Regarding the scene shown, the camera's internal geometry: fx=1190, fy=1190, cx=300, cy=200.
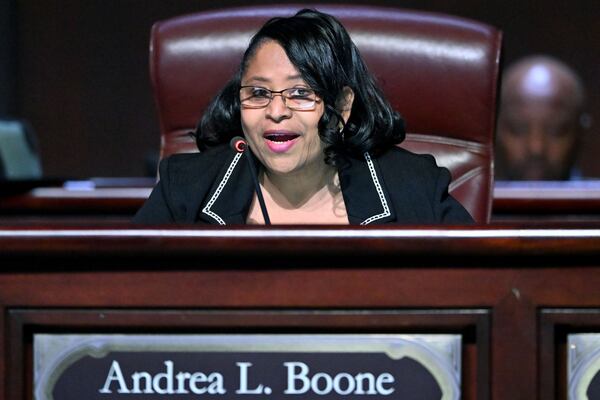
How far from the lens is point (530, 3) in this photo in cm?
557

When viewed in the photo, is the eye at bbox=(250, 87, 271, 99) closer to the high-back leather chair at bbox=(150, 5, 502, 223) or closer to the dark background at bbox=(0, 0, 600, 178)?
the high-back leather chair at bbox=(150, 5, 502, 223)

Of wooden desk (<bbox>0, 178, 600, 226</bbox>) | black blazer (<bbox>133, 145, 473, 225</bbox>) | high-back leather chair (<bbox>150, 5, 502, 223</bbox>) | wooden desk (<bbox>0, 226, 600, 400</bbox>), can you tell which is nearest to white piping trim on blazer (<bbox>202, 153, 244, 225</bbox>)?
black blazer (<bbox>133, 145, 473, 225</bbox>)

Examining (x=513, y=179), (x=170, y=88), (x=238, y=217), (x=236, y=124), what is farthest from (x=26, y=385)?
(x=513, y=179)

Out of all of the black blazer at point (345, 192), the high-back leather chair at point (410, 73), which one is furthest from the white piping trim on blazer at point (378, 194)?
the high-back leather chair at point (410, 73)

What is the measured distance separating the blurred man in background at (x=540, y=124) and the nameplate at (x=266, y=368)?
3.05 meters

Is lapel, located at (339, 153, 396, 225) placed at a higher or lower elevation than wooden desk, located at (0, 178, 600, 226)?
lower

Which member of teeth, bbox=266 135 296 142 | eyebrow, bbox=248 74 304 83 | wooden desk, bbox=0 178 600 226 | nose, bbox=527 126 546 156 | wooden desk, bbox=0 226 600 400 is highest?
nose, bbox=527 126 546 156

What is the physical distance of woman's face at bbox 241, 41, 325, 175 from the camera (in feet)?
5.83

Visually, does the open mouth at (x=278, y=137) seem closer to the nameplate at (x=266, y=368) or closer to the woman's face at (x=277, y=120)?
the woman's face at (x=277, y=120)

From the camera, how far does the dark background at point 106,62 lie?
559 cm

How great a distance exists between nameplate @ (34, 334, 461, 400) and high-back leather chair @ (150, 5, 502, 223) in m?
0.99

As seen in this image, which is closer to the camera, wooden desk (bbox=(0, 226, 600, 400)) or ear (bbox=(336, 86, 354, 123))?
wooden desk (bbox=(0, 226, 600, 400))

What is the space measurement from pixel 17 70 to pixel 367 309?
4922mm

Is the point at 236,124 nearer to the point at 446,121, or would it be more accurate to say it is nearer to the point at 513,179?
the point at 446,121
